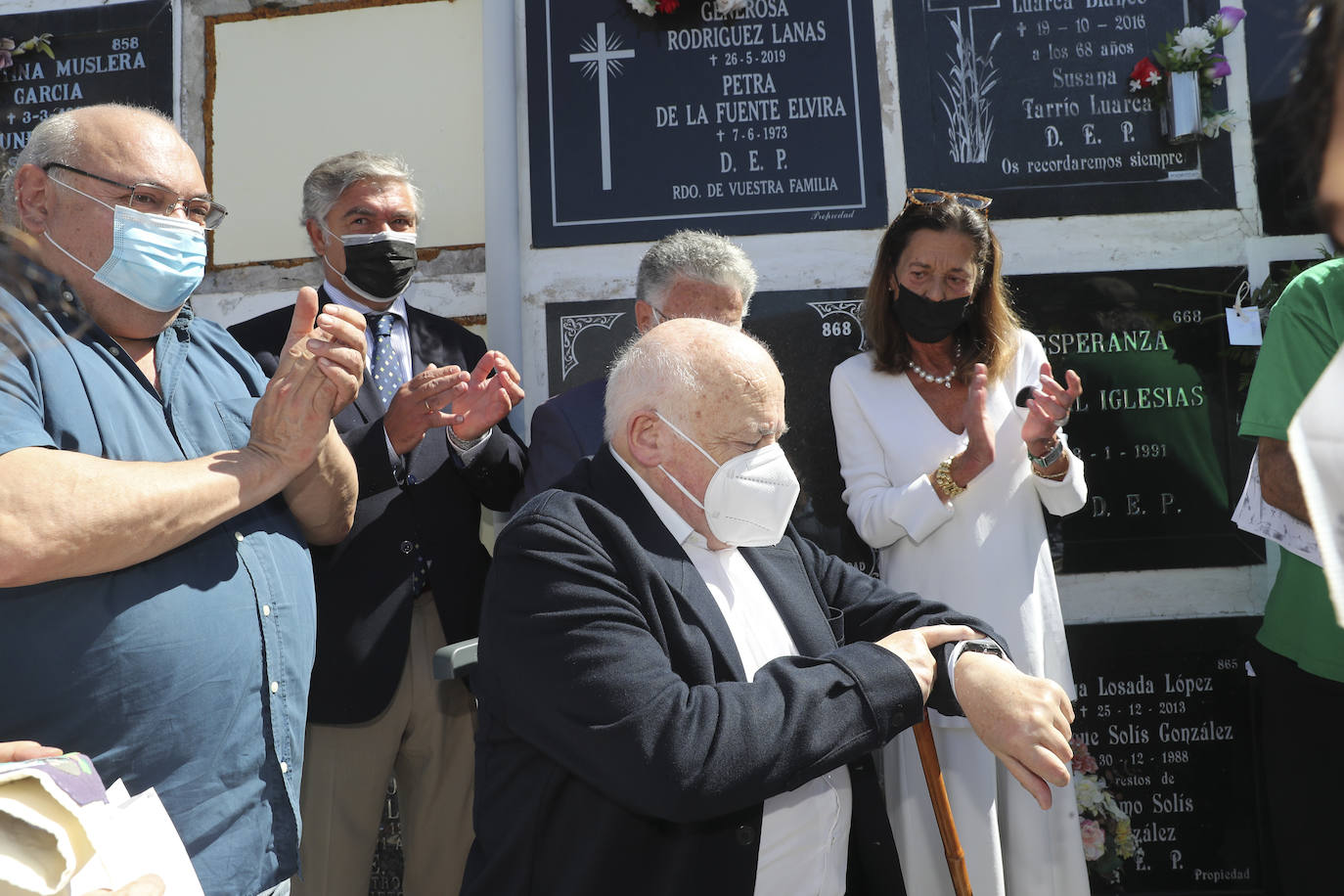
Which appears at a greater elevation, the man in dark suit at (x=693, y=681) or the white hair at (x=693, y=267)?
the white hair at (x=693, y=267)

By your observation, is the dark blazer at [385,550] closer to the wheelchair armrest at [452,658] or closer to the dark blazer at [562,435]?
the dark blazer at [562,435]

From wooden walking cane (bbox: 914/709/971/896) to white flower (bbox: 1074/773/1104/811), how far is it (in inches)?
69.7

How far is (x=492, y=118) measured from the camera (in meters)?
4.27

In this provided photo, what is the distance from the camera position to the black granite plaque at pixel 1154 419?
4.15m

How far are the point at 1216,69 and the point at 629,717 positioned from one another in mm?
3663

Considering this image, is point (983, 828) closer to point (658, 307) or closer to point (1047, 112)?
point (658, 307)

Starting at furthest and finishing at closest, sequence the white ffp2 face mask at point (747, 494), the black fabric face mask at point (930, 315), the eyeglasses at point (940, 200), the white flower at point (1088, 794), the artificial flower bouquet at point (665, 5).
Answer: the artificial flower bouquet at point (665, 5) < the white flower at point (1088, 794) < the eyeglasses at point (940, 200) < the black fabric face mask at point (930, 315) < the white ffp2 face mask at point (747, 494)

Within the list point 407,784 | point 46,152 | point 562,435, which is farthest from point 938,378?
point 46,152

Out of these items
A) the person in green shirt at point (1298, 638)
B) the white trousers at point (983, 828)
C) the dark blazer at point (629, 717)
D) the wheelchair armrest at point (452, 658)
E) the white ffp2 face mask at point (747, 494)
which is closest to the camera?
the dark blazer at point (629, 717)

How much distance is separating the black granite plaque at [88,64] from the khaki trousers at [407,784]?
284cm

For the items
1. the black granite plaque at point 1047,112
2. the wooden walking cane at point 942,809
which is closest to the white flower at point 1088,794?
the wooden walking cane at point 942,809

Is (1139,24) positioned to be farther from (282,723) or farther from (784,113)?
(282,723)

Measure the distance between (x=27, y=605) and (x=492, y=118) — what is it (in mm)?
2882

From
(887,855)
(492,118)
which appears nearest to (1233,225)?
(492,118)
